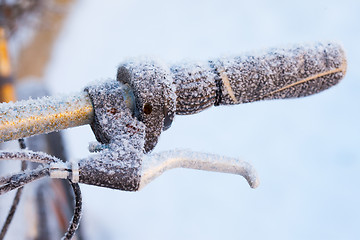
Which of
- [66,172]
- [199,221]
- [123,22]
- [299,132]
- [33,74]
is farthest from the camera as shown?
[33,74]

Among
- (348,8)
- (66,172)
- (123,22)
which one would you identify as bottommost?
(66,172)

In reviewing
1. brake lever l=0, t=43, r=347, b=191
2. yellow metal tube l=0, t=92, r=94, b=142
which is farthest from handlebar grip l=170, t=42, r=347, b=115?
yellow metal tube l=0, t=92, r=94, b=142

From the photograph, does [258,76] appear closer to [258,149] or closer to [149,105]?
[149,105]

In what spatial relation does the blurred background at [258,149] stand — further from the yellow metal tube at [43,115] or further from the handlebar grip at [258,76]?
Result: the yellow metal tube at [43,115]

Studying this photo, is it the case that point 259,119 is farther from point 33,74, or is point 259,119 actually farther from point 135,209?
point 33,74

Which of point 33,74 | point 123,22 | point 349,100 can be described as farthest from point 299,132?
point 33,74

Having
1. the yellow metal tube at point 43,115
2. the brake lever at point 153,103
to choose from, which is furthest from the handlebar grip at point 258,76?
the yellow metal tube at point 43,115

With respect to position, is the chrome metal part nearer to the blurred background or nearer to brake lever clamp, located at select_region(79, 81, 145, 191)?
brake lever clamp, located at select_region(79, 81, 145, 191)
